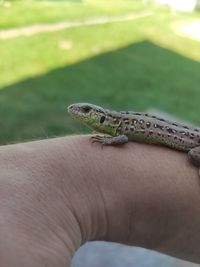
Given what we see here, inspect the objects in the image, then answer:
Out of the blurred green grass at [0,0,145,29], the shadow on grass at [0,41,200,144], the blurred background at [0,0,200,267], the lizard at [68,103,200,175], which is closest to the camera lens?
the lizard at [68,103,200,175]

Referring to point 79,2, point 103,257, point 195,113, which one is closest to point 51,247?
point 103,257

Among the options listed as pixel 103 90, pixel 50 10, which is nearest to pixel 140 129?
pixel 103 90

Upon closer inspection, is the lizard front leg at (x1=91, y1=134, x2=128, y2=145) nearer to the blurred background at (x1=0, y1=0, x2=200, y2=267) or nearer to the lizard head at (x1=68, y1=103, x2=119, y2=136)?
the lizard head at (x1=68, y1=103, x2=119, y2=136)

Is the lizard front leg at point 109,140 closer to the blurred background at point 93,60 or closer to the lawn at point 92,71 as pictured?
the blurred background at point 93,60

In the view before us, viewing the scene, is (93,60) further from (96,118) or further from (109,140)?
(109,140)

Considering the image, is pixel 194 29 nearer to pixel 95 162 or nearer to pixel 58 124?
pixel 58 124

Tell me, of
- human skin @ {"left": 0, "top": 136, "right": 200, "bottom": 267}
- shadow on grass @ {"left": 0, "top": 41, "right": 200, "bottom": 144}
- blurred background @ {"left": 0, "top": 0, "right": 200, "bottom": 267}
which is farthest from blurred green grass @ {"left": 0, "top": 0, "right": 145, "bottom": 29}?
human skin @ {"left": 0, "top": 136, "right": 200, "bottom": 267}
